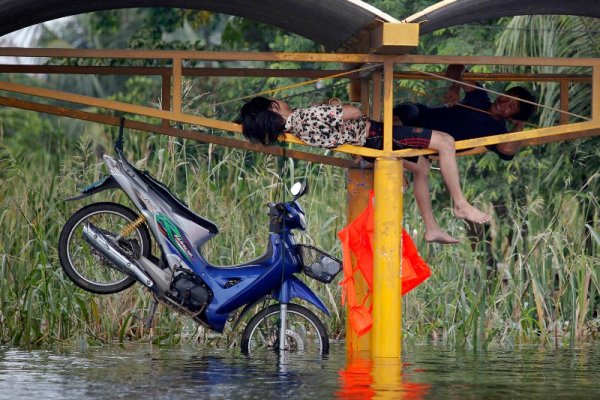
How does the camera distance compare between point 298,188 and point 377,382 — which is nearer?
point 377,382

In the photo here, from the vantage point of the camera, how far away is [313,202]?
1202 centimetres

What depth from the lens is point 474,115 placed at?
1043 cm

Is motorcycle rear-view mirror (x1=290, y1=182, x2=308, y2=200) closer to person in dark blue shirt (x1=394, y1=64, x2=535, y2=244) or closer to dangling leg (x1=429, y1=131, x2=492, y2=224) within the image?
dangling leg (x1=429, y1=131, x2=492, y2=224)

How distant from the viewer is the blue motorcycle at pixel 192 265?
31.4ft

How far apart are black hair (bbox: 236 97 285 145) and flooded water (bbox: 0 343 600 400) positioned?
1438 millimetres

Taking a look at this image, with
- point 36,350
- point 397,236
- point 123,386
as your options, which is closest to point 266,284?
point 397,236

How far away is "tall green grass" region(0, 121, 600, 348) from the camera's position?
34.6 ft

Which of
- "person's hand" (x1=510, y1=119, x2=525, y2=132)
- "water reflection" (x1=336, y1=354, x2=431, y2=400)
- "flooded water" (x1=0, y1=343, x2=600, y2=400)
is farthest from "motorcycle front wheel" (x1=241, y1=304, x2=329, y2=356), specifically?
"person's hand" (x1=510, y1=119, x2=525, y2=132)

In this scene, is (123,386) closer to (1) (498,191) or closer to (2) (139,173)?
(2) (139,173)

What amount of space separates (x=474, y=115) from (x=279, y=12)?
1579 mm

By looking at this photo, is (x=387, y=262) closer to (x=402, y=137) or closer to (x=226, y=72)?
(x=402, y=137)


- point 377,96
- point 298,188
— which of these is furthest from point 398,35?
point 298,188

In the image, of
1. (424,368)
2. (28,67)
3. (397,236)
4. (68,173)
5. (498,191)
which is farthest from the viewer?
(498,191)

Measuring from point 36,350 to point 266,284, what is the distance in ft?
5.56
